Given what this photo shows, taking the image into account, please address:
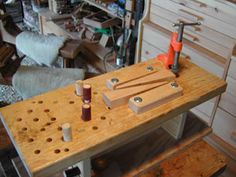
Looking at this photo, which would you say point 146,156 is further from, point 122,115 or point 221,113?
point 221,113

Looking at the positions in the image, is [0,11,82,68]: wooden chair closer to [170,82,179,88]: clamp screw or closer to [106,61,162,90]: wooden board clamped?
[106,61,162,90]: wooden board clamped

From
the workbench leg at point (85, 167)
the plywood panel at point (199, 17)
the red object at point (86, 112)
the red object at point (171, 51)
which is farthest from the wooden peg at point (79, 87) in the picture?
the plywood panel at point (199, 17)

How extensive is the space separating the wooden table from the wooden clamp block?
0.02m

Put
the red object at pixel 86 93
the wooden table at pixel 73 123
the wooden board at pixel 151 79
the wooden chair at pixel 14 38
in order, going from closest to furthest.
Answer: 1. the wooden table at pixel 73 123
2. the red object at pixel 86 93
3. the wooden board at pixel 151 79
4. the wooden chair at pixel 14 38

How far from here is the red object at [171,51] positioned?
3.50 feet

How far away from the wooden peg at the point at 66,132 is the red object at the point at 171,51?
491 mm

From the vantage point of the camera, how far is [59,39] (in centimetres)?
190

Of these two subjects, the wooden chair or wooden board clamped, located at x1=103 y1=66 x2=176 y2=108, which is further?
the wooden chair

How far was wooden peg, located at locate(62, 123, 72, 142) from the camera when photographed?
802mm

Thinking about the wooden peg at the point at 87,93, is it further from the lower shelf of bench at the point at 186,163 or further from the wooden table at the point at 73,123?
the lower shelf of bench at the point at 186,163

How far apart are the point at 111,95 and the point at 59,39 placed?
3.49ft

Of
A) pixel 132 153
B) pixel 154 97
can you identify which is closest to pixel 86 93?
pixel 154 97

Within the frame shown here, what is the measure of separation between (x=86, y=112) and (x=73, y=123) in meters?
0.05

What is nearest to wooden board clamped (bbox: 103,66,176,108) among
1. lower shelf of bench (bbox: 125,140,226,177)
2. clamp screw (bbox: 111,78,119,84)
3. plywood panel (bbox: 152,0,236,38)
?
clamp screw (bbox: 111,78,119,84)
